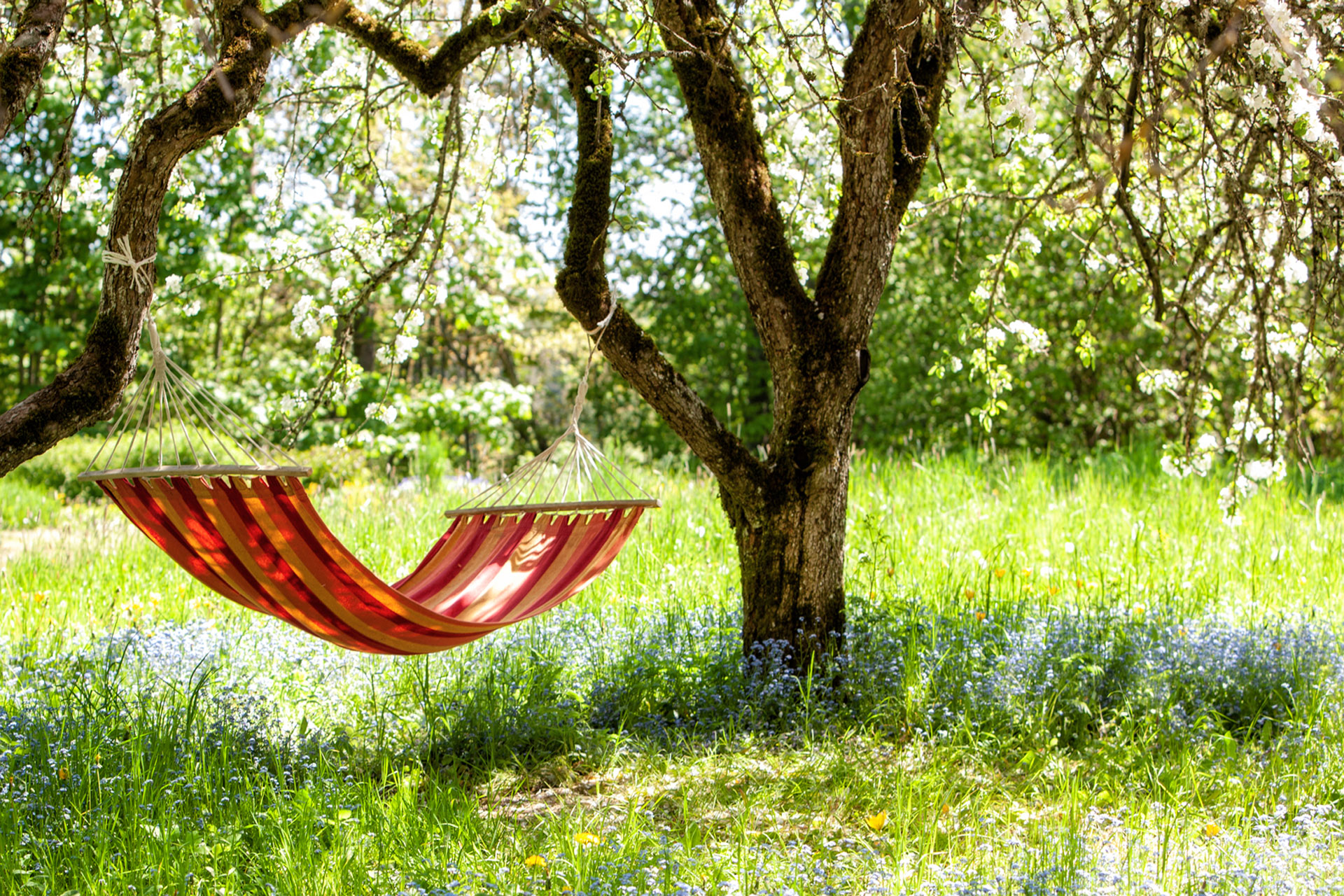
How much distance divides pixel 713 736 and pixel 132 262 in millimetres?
1710

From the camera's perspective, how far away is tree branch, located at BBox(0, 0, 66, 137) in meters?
1.96

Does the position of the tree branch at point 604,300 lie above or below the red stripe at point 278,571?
above

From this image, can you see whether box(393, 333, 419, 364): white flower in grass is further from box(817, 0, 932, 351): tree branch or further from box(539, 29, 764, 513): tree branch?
box(817, 0, 932, 351): tree branch

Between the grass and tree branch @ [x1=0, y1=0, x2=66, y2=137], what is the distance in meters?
1.28

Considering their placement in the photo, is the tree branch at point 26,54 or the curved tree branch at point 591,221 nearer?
the tree branch at point 26,54

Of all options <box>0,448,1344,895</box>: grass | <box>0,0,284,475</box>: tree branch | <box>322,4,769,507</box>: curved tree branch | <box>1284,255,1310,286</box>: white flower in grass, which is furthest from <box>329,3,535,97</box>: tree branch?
<box>1284,255,1310,286</box>: white flower in grass

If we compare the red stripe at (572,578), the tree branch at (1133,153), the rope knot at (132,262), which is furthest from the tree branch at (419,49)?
the tree branch at (1133,153)

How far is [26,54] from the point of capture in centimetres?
197

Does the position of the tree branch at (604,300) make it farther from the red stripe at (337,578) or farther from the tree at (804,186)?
the red stripe at (337,578)

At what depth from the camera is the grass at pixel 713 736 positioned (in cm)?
197

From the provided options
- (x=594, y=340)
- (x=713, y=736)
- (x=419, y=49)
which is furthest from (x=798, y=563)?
(x=419, y=49)

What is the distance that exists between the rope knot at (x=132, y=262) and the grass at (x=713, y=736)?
942 millimetres

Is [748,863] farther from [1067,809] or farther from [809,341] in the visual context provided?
[809,341]

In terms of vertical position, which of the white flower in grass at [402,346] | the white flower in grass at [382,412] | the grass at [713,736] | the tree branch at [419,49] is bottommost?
the grass at [713,736]
